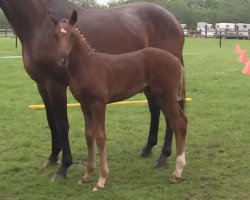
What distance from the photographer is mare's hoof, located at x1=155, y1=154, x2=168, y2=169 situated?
563 cm

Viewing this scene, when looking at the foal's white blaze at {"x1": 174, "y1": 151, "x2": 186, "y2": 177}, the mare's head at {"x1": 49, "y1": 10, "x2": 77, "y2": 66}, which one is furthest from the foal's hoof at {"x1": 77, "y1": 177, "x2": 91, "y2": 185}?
the mare's head at {"x1": 49, "y1": 10, "x2": 77, "y2": 66}

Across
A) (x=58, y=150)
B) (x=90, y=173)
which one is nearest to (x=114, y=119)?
(x=58, y=150)

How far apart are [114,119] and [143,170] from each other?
2.93m

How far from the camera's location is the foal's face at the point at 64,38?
165 inches

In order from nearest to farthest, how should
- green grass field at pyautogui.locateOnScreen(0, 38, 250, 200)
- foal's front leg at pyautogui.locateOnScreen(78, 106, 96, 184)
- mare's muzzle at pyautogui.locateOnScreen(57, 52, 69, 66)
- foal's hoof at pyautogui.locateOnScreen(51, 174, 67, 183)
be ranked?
mare's muzzle at pyautogui.locateOnScreen(57, 52, 69, 66) → green grass field at pyautogui.locateOnScreen(0, 38, 250, 200) → foal's front leg at pyautogui.locateOnScreen(78, 106, 96, 184) → foal's hoof at pyautogui.locateOnScreen(51, 174, 67, 183)

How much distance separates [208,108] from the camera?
30.5 ft

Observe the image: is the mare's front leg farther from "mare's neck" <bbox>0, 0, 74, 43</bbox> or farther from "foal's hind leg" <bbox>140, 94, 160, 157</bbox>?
"foal's hind leg" <bbox>140, 94, 160, 157</bbox>

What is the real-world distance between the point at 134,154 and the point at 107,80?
6.08 ft

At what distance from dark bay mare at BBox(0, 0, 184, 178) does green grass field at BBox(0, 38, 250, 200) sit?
1.07 ft

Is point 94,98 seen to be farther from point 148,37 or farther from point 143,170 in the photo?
point 148,37

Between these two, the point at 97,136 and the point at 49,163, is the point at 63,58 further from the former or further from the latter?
the point at 49,163

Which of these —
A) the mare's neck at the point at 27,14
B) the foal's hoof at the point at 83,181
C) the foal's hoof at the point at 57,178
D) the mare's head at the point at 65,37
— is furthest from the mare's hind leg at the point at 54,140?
the mare's head at the point at 65,37

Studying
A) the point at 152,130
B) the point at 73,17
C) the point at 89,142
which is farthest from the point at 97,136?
the point at 152,130

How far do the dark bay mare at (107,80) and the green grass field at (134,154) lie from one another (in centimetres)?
30
